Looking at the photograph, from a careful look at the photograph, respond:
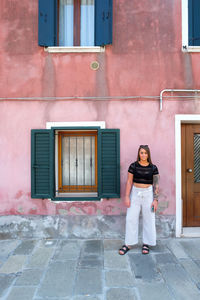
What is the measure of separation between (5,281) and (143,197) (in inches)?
95.8

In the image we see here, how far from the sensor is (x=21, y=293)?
2707 millimetres

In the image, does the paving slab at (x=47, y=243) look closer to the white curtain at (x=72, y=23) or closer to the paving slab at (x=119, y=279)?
the paving slab at (x=119, y=279)

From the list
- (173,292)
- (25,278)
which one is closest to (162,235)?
(173,292)

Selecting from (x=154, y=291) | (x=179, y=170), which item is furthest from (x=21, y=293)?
(x=179, y=170)

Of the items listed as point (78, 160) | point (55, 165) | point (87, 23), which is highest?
point (87, 23)

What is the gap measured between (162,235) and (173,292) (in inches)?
66.6

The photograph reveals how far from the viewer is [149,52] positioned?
14.6 feet

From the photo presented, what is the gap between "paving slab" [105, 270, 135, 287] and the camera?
2871 millimetres

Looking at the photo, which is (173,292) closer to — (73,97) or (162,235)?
(162,235)

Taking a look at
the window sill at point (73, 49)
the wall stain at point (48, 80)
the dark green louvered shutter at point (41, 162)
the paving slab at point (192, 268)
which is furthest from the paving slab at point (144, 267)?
the window sill at point (73, 49)

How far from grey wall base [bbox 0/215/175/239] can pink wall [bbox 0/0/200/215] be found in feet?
0.79

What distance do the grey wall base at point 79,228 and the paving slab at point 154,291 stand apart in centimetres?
152

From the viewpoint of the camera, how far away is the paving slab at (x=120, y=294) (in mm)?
2615

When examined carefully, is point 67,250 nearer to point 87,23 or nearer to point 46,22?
point 46,22
